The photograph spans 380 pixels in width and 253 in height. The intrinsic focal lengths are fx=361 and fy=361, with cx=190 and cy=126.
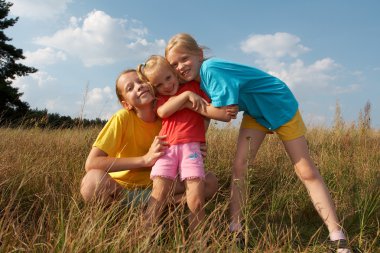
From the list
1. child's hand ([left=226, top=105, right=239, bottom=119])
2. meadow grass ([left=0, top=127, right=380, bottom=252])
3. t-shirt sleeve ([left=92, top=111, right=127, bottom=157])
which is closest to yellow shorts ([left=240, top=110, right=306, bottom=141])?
meadow grass ([left=0, top=127, right=380, bottom=252])

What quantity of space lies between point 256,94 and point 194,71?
47cm

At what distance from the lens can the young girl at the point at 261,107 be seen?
2.43 meters

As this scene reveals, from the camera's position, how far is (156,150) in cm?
241

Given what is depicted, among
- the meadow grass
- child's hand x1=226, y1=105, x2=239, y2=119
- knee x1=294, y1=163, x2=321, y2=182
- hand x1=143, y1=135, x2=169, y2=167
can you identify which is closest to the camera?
the meadow grass

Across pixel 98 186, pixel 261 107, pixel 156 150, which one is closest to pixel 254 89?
pixel 261 107

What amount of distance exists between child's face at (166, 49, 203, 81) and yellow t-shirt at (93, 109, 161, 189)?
46cm

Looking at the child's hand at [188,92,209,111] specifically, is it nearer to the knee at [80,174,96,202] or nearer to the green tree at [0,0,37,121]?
the knee at [80,174,96,202]

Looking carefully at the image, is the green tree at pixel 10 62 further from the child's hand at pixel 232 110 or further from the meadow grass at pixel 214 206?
the child's hand at pixel 232 110

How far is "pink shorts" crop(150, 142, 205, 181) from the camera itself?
92.4 inches

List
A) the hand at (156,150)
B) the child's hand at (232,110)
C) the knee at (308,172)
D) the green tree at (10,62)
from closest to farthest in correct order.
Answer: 1. the child's hand at (232,110)
2. the hand at (156,150)
3. the knee at (308,172)
4. the green tree at (10,62)

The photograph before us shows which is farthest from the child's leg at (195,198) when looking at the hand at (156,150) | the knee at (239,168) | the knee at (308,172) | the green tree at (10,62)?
the green tree at (10,62)

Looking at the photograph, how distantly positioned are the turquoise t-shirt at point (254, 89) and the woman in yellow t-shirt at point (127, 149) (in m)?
0.48

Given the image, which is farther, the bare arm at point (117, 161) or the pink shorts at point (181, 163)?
the bare arm at point (117, 161)

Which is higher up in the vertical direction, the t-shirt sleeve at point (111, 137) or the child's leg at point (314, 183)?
the t-shirt sleeve at point (111, 137)
